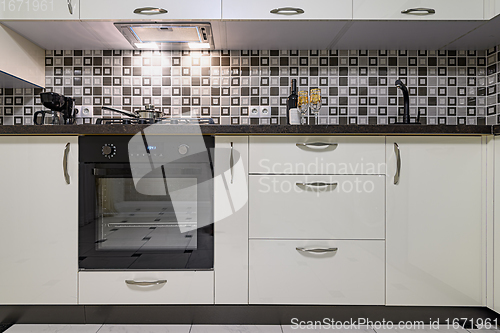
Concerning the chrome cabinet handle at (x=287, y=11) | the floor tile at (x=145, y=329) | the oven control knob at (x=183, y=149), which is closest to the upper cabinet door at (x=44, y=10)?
the oven control knob at (x=183, y=149)

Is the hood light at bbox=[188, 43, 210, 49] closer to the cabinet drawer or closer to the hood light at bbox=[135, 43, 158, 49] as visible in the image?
the hood light at bbox=[135, 43, 158, 49]

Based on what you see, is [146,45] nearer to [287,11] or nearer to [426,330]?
[287,11]

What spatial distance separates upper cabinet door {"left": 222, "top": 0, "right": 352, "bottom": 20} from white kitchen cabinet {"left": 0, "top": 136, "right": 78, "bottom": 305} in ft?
3.32

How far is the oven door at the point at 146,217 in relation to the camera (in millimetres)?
1309

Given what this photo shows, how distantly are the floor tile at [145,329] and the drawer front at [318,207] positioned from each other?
1.78 feet

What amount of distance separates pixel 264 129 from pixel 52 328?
1.32 m

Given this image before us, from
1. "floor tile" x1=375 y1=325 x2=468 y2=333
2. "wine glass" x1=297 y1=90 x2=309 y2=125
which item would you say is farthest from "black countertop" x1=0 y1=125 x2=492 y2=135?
"floor tile" x1=375 y1=325 x2=468 y2=333

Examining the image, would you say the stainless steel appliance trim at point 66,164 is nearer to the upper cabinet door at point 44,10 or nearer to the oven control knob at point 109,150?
the oven control knob at point 109,150

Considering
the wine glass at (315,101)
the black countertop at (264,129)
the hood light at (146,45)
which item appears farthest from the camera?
the hood light at (146,45)

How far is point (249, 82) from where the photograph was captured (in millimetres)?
1923

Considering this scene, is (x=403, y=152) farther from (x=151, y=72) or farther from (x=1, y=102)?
(x=1, y=102)

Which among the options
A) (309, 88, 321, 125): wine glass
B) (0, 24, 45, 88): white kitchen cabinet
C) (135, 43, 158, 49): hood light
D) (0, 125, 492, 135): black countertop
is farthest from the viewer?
(135, 43, 158, 49): hood light

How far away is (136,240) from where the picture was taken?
1.32 meters

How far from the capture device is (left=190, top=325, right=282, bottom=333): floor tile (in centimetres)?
130
